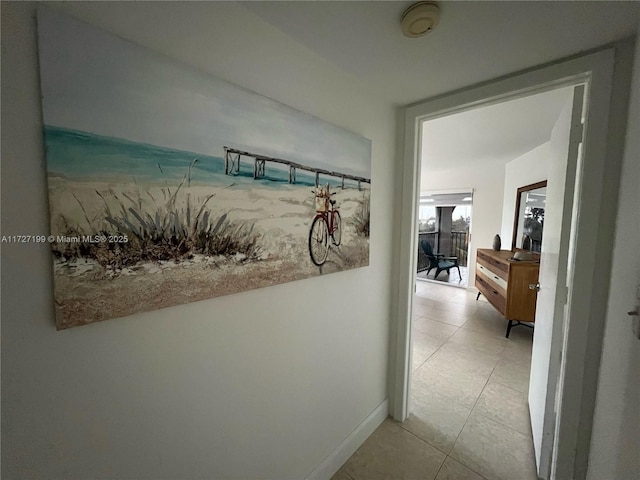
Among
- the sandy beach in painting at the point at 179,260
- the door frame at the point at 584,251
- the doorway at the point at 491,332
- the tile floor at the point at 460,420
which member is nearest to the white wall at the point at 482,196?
the doorway at the point at 491,332

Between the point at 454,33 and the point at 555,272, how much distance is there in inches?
50.6

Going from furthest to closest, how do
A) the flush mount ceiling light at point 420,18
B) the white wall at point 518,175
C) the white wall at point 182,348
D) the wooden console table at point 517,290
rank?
the white wall at point 518,175
the wooden console table at point 517,290
the flush mount ceiling light at point 420,18
the white wall at point 182,348

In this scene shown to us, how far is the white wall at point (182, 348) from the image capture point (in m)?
0.54

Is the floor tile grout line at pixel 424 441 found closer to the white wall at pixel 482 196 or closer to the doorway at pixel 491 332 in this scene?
the doorway at pixel 491 332

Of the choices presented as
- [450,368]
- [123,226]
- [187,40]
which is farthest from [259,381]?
[450,368]

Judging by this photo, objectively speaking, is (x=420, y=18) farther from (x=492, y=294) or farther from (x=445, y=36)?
(x=492, y=294)

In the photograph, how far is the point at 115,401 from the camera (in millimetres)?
682

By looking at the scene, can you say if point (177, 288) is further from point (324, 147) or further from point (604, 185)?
point (604, 185)

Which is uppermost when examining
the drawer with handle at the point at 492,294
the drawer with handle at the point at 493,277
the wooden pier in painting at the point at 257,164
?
the wooden pier in painting at the point at 257,164

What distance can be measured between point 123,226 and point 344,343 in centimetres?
119

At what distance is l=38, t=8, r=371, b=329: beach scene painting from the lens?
0.58m

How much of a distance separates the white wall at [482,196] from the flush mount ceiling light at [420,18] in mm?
3860

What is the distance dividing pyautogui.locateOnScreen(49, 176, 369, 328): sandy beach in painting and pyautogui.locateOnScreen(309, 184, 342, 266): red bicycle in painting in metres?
0.03

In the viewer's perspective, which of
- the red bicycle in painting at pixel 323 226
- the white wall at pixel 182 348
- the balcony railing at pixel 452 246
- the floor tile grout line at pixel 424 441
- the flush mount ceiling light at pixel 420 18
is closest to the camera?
the white wall at pixel 182 348
